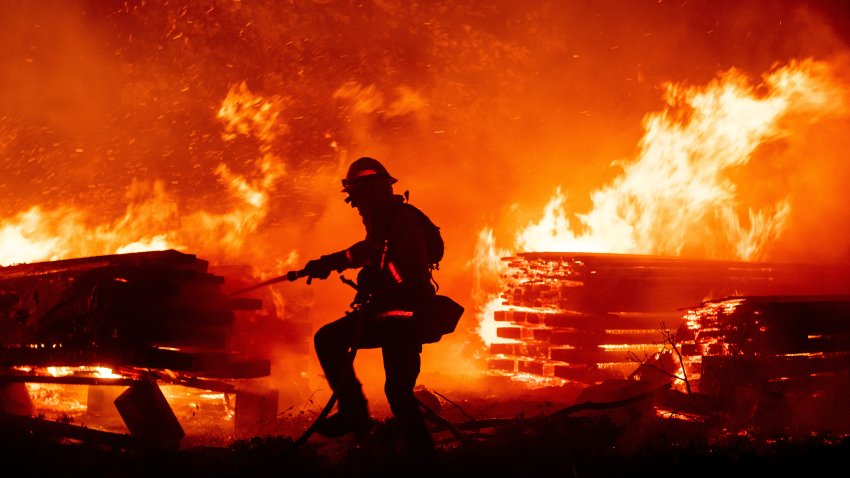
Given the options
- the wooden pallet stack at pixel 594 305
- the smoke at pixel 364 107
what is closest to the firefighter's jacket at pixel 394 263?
the wooden pallet stack at pixel 594 305

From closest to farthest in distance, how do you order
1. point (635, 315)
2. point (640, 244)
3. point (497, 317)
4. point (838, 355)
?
point (838, 355)
point (635, 315)
point (497, 317)
point (640, 244)

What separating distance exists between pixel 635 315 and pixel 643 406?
159 inches

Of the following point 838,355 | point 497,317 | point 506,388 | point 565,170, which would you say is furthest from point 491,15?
point 838,355

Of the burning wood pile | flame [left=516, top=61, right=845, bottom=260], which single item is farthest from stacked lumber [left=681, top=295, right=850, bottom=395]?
flame [left=516, top=61, right=845, bottom=260]

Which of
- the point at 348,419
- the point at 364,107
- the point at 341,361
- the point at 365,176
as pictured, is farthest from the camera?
the point at 364,107

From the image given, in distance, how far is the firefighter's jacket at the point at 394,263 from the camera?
4.96m

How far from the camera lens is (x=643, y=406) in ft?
22.7

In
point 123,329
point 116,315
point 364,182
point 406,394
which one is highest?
point 364,182

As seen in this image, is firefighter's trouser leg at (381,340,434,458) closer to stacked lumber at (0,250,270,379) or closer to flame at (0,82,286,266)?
stacked lumber at (0,250,270,379)

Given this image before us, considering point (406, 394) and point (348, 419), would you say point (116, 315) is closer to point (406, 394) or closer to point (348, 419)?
point (348, 419)

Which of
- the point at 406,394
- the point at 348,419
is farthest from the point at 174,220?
the point at 406,394

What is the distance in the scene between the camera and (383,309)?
495 cm

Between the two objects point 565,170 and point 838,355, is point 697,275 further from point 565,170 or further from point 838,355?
point 565,170

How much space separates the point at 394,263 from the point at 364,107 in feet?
42.0
